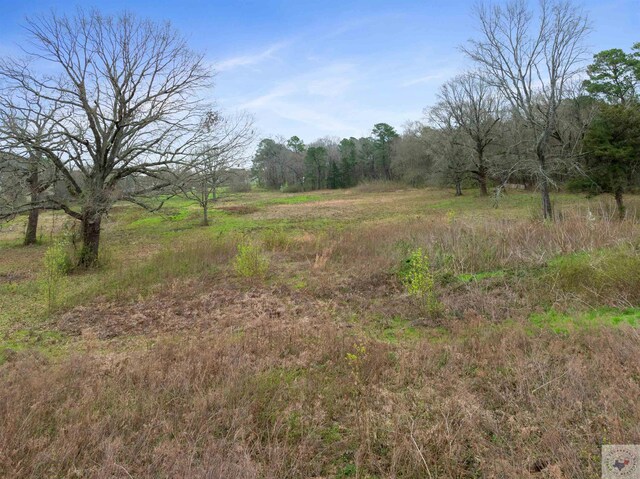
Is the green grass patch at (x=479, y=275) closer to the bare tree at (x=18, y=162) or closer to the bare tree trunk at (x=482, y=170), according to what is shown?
the bare tree at (x=18, y=162)

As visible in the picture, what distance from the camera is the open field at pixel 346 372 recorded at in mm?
2854

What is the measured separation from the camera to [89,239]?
41.8ft

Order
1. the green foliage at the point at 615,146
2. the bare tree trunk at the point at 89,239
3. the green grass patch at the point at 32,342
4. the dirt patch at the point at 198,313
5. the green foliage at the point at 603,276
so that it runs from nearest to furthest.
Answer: the green grass patch at the point at 32,342 → the green foliage at the point at 603,276 → the dirt patch at the point at 198,313 → the bare tree trunk at the point at 89,239 → the green foliage at the point at 615,146

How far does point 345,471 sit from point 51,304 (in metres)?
8.67

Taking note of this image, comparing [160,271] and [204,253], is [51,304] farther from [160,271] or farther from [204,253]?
[204,253]

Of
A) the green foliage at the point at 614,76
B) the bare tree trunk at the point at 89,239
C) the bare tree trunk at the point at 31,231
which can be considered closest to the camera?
the bare tree trunk at the point at 89,239

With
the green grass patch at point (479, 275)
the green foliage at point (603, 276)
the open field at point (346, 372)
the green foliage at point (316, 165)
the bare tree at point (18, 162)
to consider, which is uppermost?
the green foliage at point (316, 165)

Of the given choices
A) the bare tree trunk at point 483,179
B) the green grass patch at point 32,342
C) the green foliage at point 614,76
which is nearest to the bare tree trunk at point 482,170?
the bare tree trunk at point 483,179

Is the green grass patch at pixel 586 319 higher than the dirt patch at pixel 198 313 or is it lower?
higher

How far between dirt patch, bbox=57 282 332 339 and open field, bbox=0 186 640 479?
6cm

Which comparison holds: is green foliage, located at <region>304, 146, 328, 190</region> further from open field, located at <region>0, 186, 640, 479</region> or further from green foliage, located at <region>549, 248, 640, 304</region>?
green foliage, located at <region>549, 248, 640, 304</region>

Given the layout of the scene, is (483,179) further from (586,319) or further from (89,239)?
(89,239)

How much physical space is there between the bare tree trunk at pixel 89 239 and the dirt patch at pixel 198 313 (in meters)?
5.11

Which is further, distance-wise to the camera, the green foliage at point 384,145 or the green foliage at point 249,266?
the green foliage at point 384,145
